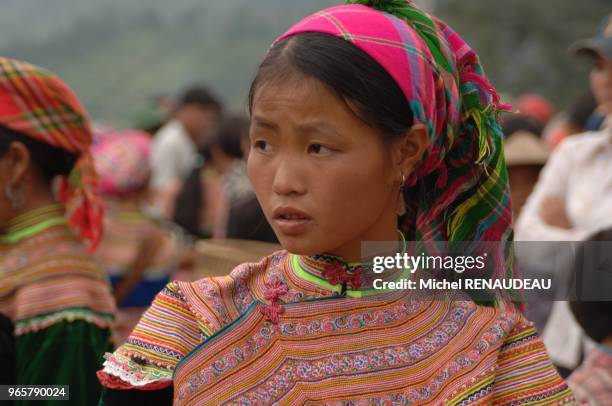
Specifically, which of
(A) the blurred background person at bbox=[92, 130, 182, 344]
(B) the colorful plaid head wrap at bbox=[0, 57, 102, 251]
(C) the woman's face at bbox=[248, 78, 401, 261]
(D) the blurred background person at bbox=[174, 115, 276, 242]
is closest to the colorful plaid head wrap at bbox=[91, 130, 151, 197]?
(A) the blurred background person at bbox=[92, 130, 182, 344]

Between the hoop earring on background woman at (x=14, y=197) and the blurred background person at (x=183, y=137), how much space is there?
655 centimetres

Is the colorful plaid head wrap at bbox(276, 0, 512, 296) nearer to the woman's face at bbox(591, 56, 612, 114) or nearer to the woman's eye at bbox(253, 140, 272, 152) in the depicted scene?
the woman's eye at bbox(253, 140, 272, 152)

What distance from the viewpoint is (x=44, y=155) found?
9.72 feet

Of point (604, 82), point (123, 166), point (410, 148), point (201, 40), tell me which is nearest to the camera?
point (410, 148)

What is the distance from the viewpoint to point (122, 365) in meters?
1.91

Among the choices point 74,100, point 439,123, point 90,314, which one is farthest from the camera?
point 74,100

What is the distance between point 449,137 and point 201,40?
62.0 feet

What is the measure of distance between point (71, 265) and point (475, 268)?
1329 millimetres

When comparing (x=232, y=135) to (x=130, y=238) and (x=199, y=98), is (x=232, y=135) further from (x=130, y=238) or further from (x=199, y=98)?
(x=199, y=98)

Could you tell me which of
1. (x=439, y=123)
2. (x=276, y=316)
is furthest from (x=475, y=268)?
(x=276, y=316)

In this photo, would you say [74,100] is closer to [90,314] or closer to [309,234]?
[90,314]

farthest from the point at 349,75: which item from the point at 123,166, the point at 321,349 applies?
the point at 123,166

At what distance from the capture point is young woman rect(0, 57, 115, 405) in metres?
2.63

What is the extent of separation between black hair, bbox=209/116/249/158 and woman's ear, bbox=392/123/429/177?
519 centimetres
